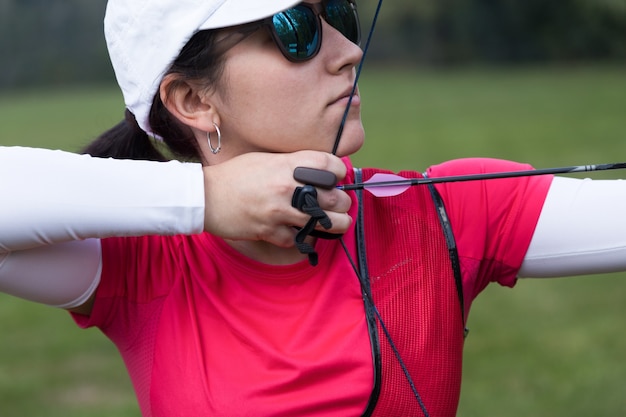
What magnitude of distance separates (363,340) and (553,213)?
39cm

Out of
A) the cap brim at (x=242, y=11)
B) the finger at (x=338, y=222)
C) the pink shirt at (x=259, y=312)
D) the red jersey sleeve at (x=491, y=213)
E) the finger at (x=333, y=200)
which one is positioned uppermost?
the cap brim at (x=242, y=11)

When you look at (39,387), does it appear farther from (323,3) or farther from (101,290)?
(323,3)

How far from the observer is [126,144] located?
74.1 inches

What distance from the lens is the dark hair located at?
1617 millimetres

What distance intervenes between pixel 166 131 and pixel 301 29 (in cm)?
42

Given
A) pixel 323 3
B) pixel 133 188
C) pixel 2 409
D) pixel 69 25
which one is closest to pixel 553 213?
pixel 323 3

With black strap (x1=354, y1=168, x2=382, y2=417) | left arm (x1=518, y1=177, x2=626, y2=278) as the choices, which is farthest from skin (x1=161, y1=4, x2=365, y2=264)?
left arm (x1=518, y1=177, x2=626, y2=278)

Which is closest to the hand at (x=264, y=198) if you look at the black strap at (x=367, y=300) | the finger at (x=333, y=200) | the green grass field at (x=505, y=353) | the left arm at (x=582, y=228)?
the finger at (x=333, y=200)

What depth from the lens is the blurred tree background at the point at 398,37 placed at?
27672 millimetres

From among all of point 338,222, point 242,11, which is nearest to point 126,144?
point 242,11

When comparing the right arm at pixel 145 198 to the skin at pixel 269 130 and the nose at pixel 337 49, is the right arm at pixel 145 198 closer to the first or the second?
the skin at pixel 269 130

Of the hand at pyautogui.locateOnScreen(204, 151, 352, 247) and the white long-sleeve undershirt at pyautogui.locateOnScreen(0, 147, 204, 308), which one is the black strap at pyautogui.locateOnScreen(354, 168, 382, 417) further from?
the white long-sleeve undershirt at pyautogui.locateOnScreen(0, 147, 204, 308)

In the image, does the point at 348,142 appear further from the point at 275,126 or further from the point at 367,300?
the point at 367,300

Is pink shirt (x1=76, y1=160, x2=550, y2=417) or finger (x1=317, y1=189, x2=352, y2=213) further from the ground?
finger (x1=317, y1=189, x2=352, y2=213)
